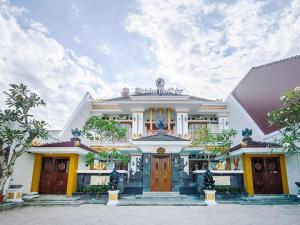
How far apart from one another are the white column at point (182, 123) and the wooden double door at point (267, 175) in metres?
7.19

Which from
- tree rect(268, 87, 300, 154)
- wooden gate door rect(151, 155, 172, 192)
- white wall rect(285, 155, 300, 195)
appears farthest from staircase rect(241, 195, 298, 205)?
wooden gate door rect(151, 155, 172, 192)

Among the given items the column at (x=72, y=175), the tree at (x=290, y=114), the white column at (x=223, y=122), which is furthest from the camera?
the white column at (x=223, y=122)

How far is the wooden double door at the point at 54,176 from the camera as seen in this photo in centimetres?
1119

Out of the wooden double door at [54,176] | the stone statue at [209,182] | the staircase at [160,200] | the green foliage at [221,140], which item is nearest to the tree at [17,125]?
the wooden double door at [54,176]

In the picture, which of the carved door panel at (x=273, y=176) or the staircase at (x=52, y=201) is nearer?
the staircase at (x=52, y=201)

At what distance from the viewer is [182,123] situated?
59.7 feet

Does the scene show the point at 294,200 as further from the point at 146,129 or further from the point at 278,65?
the point at 146,129

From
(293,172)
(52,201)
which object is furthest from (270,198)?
(52,201)

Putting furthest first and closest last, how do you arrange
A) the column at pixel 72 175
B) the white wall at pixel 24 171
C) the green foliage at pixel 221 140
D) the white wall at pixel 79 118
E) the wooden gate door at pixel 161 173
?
1. the white wall at pixel 79 118
2. the green foliage at pixel 221 140
3. the wooden gate door at pixel 161 173
4. the column at pixel 72 175
5. the white wall at pixel 24 171

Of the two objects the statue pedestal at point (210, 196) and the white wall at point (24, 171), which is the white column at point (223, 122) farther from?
the white wall at point (24, 171)

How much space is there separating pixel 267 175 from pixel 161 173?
5.69 metres

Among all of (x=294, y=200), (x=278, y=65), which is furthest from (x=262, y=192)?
(x=278, y=65)

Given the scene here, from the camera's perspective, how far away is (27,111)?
31.6ft

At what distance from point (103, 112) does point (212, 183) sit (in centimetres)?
1237
